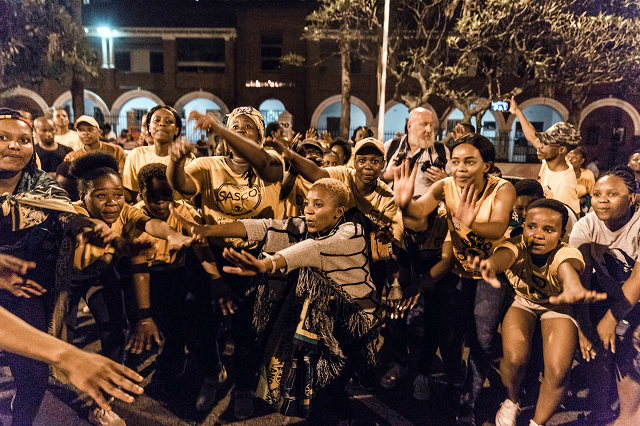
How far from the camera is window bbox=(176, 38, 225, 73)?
24.1m

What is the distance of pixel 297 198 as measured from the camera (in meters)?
3.49

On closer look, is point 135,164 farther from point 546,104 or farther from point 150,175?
point 546,104

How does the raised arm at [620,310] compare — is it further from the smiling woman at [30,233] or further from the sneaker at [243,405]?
the smiling woman at [30,233]

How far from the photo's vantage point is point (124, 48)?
24.2 metres

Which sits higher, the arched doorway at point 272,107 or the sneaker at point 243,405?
the arched doorway at point 272,107

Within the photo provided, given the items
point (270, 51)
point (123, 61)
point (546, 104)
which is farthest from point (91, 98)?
point (546, 104)

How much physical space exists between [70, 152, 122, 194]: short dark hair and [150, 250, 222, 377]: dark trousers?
0.74 m

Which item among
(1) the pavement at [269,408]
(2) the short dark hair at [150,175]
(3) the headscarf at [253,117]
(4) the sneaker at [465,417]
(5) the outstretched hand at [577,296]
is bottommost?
(1) the pavement at [269,408]

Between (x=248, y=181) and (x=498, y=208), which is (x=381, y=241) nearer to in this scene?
(x=498, y=208)

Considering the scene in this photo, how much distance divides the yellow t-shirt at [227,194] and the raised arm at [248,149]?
114 millimetres

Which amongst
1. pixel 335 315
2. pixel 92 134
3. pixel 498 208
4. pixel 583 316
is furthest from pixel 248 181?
pixel 92 134

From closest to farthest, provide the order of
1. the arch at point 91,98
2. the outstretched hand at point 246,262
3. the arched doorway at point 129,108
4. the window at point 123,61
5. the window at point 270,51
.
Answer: the outstretched hand at point 246,262, the arched doorway at point 129,108, the window at point 270,51, the arch at point 91,98, the window at point 123,61

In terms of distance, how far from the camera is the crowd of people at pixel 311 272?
271cm

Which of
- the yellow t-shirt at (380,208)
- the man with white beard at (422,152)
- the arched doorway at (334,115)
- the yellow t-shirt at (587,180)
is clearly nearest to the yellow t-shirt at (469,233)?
the yellow t-shirt at (380,208)
